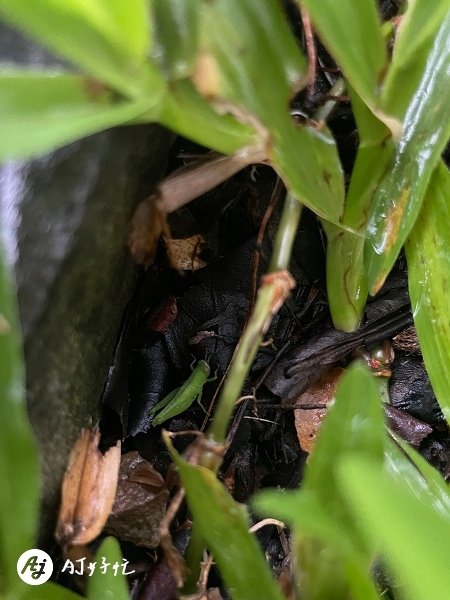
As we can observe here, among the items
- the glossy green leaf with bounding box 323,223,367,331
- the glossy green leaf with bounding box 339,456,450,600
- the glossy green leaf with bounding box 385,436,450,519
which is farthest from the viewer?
the glossy green leaf with bounding box 323,223,367,331

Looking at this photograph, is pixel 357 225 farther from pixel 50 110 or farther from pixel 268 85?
pixel 50 110

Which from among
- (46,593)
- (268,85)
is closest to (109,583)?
(46,593)

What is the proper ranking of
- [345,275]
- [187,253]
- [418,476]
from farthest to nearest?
1. [187,253]
2. [345,275]
3. [418,476]

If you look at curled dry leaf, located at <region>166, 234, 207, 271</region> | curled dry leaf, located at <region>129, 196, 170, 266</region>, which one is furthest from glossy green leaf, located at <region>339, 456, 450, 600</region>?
curled dry leaf, located at <region>166, 234, 207, 271</region>

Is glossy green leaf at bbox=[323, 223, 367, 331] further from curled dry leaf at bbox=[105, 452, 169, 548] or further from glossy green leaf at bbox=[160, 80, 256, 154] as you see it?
curled dry leaf at bbox=[105, 452, 169, 548]

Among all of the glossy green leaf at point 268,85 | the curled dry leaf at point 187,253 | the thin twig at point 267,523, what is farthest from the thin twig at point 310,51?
the thin twig at point 267,523

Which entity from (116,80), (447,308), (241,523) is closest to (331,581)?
(241,523)

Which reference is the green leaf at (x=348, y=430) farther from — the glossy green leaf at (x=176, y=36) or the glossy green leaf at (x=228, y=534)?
the glossy green leaf at (x=176, y=36)
